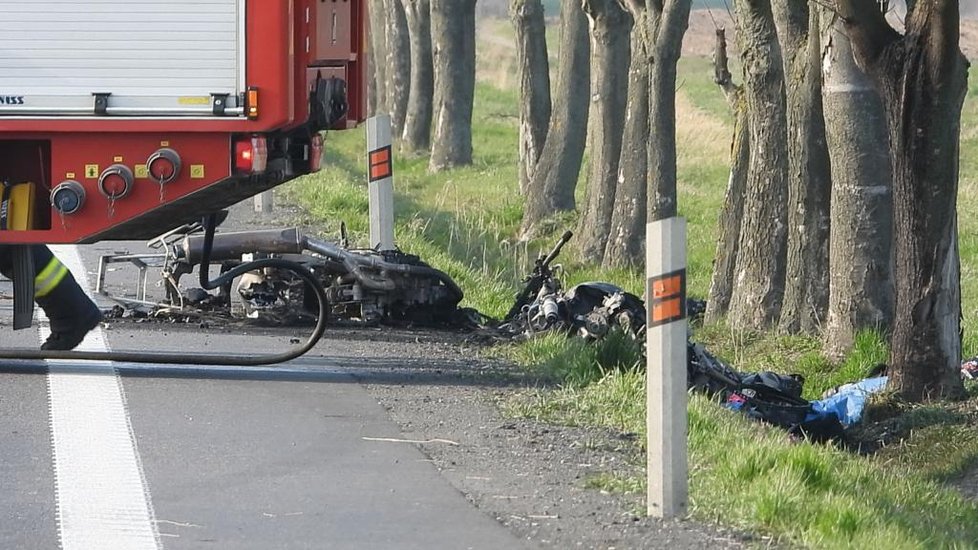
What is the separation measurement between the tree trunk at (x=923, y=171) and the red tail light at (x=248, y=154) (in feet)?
11.6

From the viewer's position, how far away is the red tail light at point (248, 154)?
9492 mm

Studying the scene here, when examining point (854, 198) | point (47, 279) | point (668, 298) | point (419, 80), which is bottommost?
point (419, 80)

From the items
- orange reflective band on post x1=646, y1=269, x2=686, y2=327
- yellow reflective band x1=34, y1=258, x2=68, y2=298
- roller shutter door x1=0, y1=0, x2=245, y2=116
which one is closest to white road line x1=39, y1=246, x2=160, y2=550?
yellow reflective band x1=34, y1=258, x2=68, y2=298

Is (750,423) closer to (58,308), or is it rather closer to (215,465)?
(215,465)

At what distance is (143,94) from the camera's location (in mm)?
9438

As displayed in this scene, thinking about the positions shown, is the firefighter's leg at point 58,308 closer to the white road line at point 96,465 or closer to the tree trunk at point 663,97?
the white road line at point 96,465

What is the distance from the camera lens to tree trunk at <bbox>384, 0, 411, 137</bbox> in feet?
125

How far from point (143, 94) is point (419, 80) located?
88.8 ft

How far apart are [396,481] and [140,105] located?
313 cm

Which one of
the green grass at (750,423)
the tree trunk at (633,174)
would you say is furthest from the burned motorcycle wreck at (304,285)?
the tree trunk at (633,174)

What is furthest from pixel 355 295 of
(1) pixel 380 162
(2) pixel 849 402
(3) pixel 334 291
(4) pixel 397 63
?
(4) pixel 397 63

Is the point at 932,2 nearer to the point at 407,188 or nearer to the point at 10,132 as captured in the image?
the point at 10,132

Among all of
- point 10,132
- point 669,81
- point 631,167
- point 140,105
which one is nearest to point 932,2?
point 140,105

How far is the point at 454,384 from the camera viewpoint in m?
9.75
